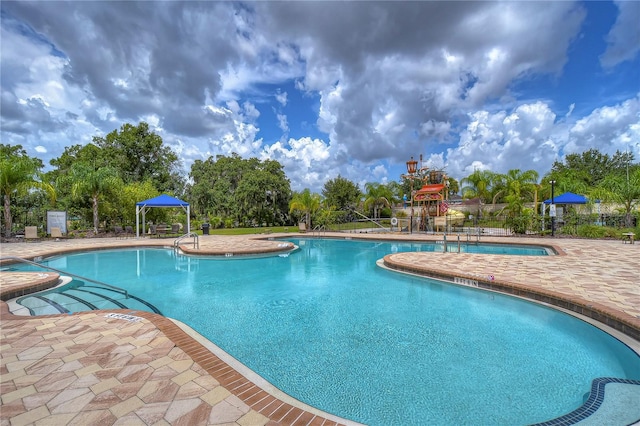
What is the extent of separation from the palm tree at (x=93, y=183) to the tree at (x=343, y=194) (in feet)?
70.3

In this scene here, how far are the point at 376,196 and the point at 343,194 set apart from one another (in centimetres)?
409

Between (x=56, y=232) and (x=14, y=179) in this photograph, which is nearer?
(x=14, y=179)

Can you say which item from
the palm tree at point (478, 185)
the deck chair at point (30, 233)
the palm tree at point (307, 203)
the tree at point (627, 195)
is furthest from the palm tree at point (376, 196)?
the deck chair at point (30, 233)

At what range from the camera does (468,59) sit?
16234mm

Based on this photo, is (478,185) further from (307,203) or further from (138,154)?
(138,154)

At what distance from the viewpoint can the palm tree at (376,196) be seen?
1325 inches

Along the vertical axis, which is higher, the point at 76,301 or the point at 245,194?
the point at 245,194

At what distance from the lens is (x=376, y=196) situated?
3359 centimetres

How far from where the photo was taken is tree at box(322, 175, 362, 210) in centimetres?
3547

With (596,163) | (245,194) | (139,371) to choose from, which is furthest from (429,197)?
(596,163)

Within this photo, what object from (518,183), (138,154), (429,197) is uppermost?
(138,154)

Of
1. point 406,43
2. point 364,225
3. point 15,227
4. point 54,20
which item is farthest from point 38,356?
point 364,225

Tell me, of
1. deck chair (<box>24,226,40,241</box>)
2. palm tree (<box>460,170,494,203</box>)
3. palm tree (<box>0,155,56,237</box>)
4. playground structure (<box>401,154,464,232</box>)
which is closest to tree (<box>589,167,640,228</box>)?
playground structure (<box>401,154,464,232</box>)

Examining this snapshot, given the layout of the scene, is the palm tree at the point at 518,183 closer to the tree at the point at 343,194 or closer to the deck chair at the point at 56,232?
the tree at the point at 343,194
